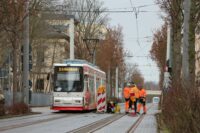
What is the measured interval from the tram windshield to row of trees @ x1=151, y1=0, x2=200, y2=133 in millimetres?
5949

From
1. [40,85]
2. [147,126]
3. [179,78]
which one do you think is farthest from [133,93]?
[40,85]

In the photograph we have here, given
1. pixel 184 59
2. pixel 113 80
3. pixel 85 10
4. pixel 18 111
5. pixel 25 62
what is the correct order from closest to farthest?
pixel 184 59, pixel 18 111, pixel 25 62, pixel 85 10, pixel 113 80

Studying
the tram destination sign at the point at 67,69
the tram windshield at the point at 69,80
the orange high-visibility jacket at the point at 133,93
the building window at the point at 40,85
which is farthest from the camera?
the building window at the point at 40,85

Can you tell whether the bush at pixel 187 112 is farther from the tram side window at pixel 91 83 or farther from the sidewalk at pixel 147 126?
the tram side window at pixel 91 83

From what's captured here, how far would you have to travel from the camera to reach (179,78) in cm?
1875

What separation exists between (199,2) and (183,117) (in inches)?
646

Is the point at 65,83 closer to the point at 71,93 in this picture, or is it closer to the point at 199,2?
the point at 71,93

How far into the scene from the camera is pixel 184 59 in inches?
875

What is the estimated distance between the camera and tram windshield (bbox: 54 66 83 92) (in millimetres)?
37719

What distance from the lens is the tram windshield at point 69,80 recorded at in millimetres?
37719

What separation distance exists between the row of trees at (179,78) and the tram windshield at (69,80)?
595 centimetres

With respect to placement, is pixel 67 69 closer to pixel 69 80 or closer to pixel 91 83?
pixel 69 80

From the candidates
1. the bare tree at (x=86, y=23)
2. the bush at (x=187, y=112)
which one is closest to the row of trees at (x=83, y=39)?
the bare tree at (x=86, y=23)

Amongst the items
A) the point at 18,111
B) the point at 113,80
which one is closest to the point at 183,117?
the point at 18,111
